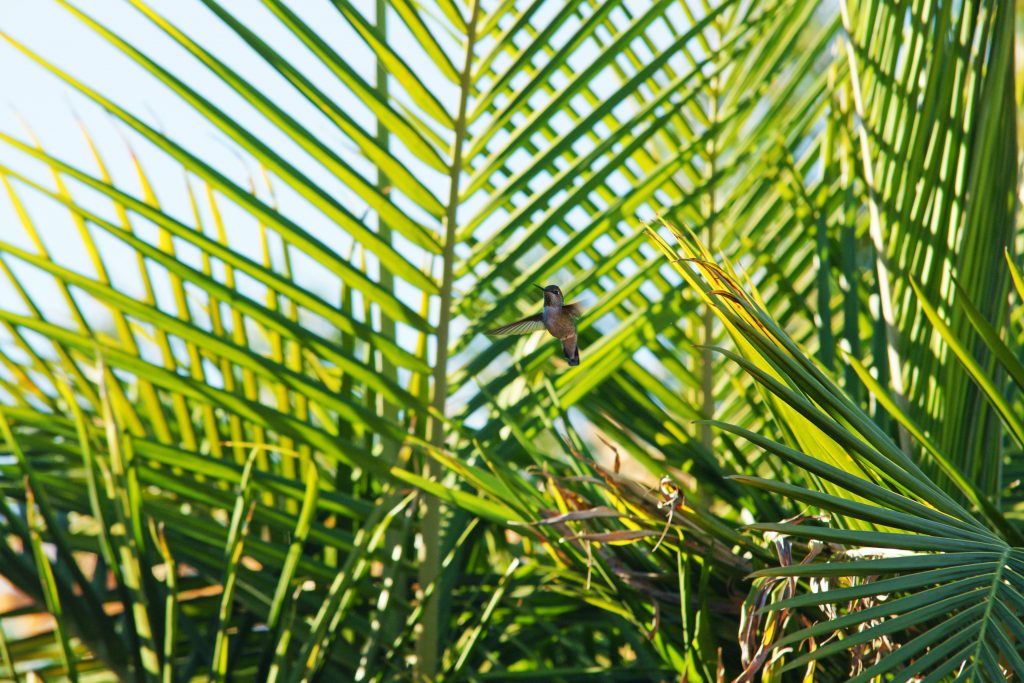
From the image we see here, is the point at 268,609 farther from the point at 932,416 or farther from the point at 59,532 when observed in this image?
the point at 932,416

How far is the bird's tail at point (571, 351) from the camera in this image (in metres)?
1.03

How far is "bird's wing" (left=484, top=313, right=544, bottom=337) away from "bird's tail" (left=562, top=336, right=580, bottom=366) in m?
0.03

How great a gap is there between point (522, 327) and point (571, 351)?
6 cm

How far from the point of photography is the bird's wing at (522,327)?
3.29 feet

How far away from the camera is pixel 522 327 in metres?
1.03

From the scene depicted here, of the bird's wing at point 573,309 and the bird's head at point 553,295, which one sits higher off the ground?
the bird's head at point 553,295

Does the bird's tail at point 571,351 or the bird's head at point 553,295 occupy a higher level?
the bird's head at point 553,295

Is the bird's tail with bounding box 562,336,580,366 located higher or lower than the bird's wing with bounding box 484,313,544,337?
lower

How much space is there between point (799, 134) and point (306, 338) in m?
0.87

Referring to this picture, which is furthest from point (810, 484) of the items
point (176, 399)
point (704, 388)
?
point (176, 399)

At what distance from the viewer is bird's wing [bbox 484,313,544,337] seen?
1002mm

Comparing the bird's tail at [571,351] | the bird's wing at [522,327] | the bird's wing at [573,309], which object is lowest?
the bird's tail at [571,351]

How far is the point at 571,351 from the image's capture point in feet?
3.41

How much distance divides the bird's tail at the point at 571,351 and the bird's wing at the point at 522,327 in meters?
0.03
